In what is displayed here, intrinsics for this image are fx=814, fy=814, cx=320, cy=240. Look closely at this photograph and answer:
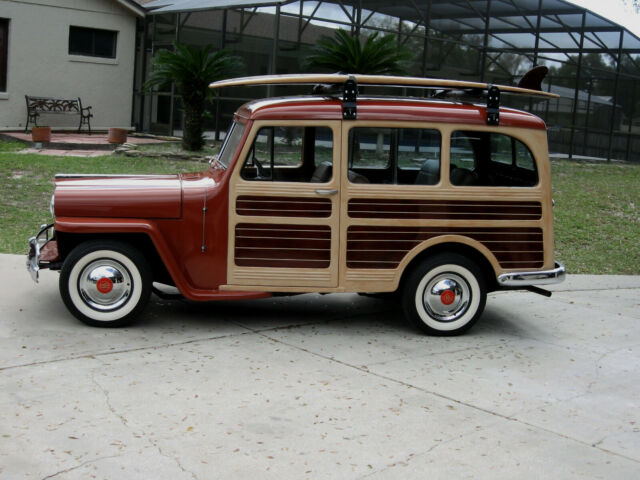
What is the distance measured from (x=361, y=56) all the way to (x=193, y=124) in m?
3.88

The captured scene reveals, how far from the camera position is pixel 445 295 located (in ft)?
22.1

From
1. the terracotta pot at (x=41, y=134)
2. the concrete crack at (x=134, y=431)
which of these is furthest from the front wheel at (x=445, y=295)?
the terracotta pot at (x=41, y=134)

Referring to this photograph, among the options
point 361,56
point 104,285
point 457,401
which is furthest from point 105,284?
point 361,56

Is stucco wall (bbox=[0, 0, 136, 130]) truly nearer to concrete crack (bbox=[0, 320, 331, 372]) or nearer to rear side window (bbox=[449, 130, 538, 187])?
concrete crack (bbox=[0, 320, 331, 372])

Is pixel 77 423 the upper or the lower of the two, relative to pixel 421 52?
lower

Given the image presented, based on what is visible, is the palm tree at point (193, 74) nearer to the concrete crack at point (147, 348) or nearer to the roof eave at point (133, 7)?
the roof eave at point (133, 7)

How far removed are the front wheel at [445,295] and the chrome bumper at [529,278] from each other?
188 mm

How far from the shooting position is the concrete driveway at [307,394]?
167 inches

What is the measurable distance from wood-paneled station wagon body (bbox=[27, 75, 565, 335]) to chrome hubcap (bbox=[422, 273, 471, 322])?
0.01m

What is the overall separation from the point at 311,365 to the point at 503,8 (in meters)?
18.2

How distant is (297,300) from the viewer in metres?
7.87

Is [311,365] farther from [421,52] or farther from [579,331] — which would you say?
[421,52]

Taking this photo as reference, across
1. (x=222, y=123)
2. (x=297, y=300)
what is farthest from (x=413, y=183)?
(x=222, y=123)

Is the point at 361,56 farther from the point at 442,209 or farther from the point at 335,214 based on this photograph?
the point at 335,214
